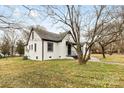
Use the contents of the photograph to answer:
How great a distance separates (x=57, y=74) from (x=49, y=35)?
781 mm

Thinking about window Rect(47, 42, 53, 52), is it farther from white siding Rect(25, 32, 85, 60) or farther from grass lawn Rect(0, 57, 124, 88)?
grass lawn Rect(0, 57, 124, 88)

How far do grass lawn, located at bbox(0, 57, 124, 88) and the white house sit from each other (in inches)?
5.8

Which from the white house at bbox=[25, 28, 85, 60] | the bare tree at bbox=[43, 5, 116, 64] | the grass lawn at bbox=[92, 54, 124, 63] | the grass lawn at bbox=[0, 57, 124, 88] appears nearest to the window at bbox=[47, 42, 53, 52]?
the white house at bbox=[25, 28, 85, 60]

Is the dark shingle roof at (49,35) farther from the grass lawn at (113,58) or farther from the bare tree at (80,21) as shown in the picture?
the grass lawn at (113,58)

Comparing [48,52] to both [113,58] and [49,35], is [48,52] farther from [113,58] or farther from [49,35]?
[113,58]

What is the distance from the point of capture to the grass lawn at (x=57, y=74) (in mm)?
3473

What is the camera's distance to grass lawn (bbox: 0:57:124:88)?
11.4 feet

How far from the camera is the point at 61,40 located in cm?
411

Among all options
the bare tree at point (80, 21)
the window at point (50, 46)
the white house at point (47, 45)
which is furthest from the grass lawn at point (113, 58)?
the window at point (50, 46)

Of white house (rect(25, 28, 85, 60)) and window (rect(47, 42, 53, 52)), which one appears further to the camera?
window (rect(47, 42, 53, 52))

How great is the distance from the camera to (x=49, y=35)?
405cm
